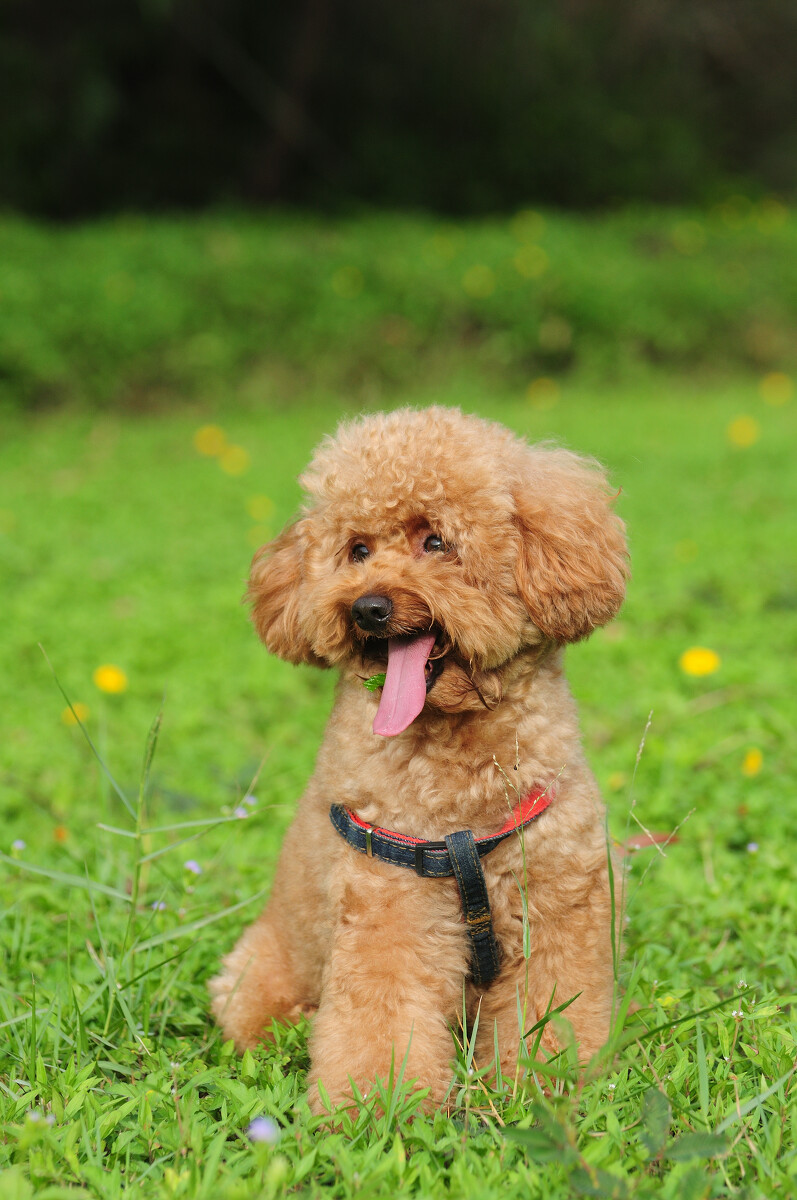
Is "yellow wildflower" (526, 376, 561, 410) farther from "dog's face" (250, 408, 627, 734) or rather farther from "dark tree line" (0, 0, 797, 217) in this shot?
"dog's face" (250, 408, 627, 734)

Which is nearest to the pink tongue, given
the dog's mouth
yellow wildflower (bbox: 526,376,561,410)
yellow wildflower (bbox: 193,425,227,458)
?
the dog's mouth

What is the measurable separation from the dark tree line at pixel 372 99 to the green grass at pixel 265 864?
247 inches

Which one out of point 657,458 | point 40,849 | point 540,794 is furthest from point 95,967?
point 657,458

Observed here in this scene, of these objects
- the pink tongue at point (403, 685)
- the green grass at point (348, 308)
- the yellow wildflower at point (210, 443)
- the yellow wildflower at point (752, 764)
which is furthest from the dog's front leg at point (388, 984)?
the green grass at point (348, 308)

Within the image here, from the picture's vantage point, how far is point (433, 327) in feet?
31.5

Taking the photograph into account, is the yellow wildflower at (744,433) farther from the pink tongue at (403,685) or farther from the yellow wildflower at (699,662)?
the pink tongue at (403,685)

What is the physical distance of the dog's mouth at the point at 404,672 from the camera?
1839 millimetres

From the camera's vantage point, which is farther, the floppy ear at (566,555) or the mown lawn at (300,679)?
the floppy ear at (566,555)

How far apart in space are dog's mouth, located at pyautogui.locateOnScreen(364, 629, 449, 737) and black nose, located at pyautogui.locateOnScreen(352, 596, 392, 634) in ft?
0.25

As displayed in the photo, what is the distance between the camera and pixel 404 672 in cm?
193

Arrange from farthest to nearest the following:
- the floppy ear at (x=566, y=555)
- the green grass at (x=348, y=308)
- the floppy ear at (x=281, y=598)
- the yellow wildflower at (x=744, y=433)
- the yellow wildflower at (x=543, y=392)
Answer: the yellow wildflower at (x=543, y=392) → the green grass at (x=348, y=308) → the yellow wildflower at (x=744, y=433) → the floppy ear at (x=281, y=598) → the floppy ear at (x=566, y=555)

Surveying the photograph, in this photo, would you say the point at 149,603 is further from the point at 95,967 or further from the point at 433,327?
the point at 433,327

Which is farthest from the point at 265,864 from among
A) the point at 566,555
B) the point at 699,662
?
the point at 699,662

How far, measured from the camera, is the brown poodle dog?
187 centimetres
